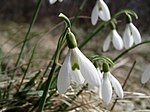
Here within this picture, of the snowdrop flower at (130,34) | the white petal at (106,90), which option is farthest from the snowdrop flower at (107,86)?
the snowdrop flower at (130,34)

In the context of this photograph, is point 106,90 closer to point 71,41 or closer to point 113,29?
point 71,41

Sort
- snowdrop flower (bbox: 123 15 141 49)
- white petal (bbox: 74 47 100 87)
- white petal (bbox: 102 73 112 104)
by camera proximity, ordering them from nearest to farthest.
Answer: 1. white petal (bbox: 74 47 100 87)
2. white petal (bbox: 102 73 112 104)
3. snowdrop flower (bbox: 123 15 141 49)

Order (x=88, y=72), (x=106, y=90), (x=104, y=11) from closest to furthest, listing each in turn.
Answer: (x=88, y=72), (x=106, y=90), (x=104, y=11)

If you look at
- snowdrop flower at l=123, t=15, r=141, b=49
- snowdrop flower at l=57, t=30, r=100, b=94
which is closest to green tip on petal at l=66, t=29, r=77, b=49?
snowdrop flower at l=57, t=30, r=100, b=94

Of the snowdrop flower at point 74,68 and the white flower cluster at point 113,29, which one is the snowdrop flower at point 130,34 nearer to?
the white flower cluster at point 113,29

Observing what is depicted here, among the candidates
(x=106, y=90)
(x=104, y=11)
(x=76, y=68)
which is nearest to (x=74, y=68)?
(x=76, y=68)

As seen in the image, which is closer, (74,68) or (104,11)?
(74,68)

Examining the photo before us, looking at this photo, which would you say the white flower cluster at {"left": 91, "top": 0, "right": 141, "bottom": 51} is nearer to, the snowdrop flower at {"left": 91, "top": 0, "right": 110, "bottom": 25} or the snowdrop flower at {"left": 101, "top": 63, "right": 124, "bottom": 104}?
the snowdrop flower at {"left": 91, "top": 0, "right": 110, "bottom": 25}

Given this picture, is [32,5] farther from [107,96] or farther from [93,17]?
[107,96]
